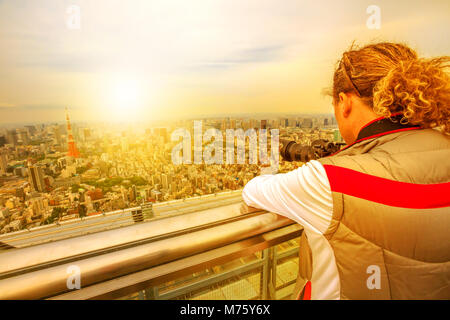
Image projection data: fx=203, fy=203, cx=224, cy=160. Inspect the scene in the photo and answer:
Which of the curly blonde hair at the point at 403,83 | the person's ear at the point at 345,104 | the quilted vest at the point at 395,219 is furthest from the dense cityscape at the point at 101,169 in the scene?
the quilted vest at the point at 395,219

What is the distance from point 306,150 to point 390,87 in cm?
38

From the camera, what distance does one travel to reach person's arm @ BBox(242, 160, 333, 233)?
54cm

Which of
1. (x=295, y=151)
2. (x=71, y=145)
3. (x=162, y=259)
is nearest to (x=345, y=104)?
(x=295, y=151)

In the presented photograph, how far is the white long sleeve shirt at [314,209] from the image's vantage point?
546 millimetres

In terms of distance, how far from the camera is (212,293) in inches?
31.6

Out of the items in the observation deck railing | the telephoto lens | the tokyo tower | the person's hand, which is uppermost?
the tokyo tower

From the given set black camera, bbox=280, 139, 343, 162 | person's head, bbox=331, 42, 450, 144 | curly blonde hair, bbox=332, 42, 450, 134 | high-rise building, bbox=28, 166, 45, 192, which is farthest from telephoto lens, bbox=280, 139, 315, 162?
high-rise building, bbox=28, 166, 45, 192

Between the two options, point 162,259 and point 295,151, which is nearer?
point 162,259

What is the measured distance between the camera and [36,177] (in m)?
1.08

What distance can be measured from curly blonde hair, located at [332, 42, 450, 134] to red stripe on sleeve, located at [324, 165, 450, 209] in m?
0.21

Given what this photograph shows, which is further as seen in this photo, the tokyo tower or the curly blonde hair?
the tokyo tower

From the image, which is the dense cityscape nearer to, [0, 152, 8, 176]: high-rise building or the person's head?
[0, 152, 8, 176]: high-rise building

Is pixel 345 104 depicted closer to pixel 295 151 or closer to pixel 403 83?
pixel 403 83

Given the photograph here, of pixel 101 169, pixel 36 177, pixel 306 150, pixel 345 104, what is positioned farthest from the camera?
pixel 101 169
